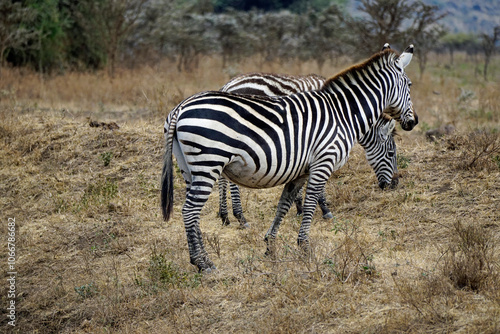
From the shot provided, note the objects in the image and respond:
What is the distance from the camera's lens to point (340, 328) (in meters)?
4.47

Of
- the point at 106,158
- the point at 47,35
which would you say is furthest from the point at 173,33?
the point at 106,158

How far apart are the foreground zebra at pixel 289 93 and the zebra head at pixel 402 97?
612 mm

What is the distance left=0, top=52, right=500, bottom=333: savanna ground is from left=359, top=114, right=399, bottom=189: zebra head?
28 centimetres

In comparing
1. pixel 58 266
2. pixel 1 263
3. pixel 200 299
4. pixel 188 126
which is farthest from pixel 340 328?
pixel 1 263

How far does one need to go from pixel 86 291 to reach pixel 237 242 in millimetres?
1898

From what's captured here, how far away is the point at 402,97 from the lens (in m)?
6.87

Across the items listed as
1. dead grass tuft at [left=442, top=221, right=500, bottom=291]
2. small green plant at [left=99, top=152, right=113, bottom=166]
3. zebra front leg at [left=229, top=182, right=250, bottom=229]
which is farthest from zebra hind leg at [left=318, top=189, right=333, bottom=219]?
small green plant at [left=99, top=152, right=113, bottom=166]

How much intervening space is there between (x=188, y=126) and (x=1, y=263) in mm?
3308

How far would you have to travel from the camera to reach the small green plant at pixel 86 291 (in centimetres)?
572

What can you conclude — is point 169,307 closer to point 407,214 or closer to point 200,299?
point 200,299

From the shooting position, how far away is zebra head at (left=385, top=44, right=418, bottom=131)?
6.75 meters

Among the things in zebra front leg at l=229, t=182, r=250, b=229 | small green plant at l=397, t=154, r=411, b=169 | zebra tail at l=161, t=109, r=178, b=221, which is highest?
zebra tail at l=161, t=109, r=178, b=221

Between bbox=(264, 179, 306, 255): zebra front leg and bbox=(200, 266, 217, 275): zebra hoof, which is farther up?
bbox=(264, 179, 306, 255): zebra front leg

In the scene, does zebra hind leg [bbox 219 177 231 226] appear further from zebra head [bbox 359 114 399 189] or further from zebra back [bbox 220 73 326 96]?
zebra head [bbox 359 114 399 189]
